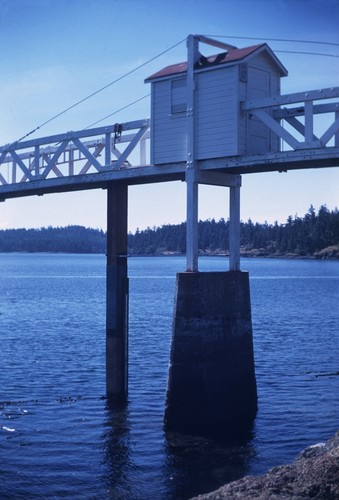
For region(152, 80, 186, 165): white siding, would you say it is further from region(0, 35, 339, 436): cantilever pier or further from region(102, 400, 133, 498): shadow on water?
region(102, 400, 133, 498): shadow on water

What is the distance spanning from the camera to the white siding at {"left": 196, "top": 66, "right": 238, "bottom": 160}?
54.7ft

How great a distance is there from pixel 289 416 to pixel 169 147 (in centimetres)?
772

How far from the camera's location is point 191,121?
17297mm

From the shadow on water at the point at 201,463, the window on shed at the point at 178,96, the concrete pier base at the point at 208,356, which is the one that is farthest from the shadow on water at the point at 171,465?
the window on shed at the point at 178,96

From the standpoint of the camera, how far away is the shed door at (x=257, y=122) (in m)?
16.9

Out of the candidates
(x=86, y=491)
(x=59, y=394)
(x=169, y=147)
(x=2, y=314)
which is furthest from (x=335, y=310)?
(x=86, y=491)

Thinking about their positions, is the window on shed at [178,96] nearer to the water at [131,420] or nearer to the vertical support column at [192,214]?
the vertical support column at [192,214]

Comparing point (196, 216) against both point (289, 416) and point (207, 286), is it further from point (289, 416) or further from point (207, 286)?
point (289, 416)

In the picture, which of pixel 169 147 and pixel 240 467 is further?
pixel 169 147

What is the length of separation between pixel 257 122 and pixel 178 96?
2169 millimetres

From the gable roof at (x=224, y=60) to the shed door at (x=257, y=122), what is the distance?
1.34ft

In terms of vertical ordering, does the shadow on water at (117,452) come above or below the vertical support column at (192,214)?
below

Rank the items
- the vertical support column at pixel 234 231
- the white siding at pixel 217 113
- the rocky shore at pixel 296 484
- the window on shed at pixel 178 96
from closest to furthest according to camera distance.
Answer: the rocky shore at pixel 296 484
the white siding at pixel 217 113
the window on shed at pixel 178 96
the vertical support column at pixel 234 231

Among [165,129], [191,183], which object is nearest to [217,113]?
[165,129]
